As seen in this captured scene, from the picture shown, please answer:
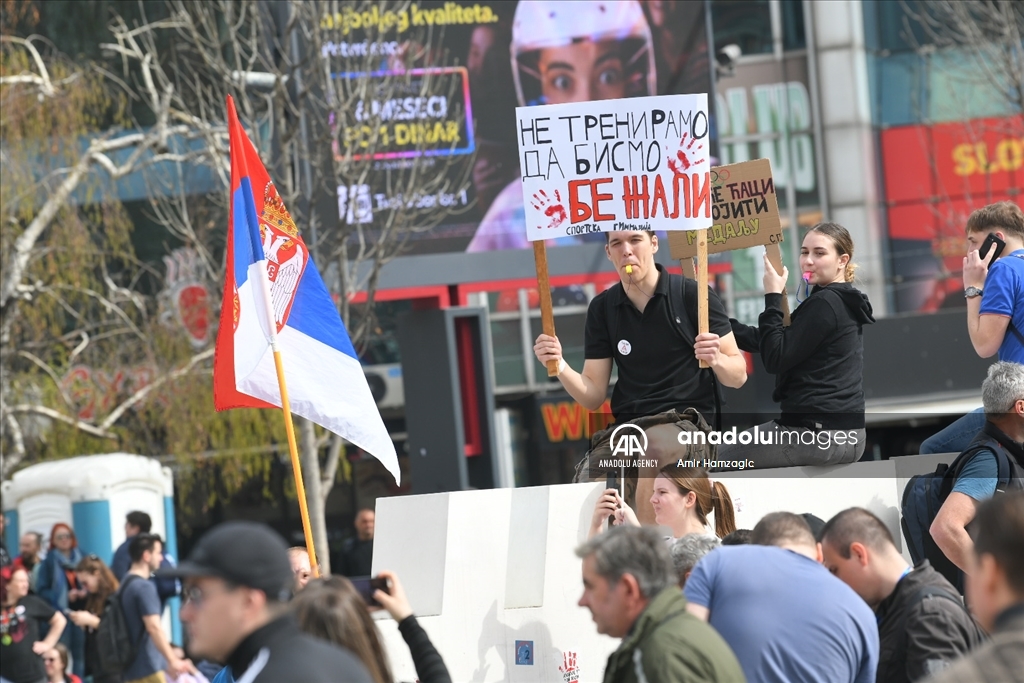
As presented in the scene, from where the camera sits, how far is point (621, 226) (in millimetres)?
7434

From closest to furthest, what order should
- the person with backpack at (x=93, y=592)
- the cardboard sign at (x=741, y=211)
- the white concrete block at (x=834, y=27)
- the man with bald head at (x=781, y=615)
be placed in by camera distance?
the man with bald head at (x=781, y=615) < the cardboard sign at (x=741, y=211) < the person with backpack at (x=93, y=592) < the white concrete block at (x=834, y=27)

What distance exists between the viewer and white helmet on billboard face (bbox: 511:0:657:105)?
19625mm

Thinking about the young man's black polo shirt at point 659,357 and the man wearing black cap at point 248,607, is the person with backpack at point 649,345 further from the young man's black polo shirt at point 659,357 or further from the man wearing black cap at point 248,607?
the man wearing black cap at point 248,607

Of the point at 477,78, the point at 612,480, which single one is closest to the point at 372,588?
the point at 612,480

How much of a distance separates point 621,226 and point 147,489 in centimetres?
1081

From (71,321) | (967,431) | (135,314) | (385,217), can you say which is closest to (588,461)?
(967,431)

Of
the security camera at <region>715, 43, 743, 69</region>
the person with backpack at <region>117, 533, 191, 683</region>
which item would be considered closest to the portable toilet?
the person with backpack at <region>117, 533, 191, 683</region>

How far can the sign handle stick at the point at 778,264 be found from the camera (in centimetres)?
730

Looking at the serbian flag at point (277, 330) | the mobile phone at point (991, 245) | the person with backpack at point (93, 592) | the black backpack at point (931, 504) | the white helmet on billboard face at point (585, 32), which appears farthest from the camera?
the white helmet on billboard face at point (585, 32)

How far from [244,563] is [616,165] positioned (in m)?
4.27

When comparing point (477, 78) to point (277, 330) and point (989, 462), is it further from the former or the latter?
point (989, 462)

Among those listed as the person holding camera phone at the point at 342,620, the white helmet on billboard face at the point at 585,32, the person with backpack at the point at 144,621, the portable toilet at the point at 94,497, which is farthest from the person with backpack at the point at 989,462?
the white helmet on billboard face at the point at 585,32

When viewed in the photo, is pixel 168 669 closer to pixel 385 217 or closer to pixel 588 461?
pixel 588 461

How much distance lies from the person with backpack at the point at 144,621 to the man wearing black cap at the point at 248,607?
703 centimetres
